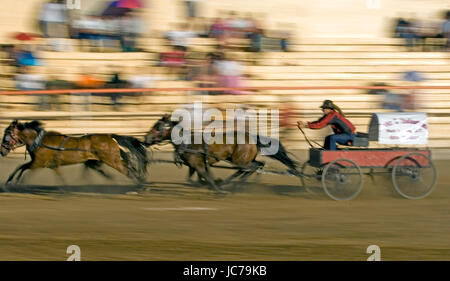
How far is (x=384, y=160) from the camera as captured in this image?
889 cm

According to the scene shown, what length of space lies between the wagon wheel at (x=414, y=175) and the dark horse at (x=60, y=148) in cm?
348

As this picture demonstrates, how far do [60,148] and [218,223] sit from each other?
2.80 meters

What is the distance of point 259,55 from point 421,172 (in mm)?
5864

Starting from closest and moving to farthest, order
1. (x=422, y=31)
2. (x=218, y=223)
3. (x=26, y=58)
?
(x=218, y=223) → (x=26, y=58) → (x=422, y=31)

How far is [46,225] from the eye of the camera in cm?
769

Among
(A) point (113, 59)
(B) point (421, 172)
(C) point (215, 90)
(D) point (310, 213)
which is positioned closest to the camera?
(D) point (310, 213)

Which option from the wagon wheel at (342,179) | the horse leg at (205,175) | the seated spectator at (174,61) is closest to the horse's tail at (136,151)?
the horse leg at (205,175)

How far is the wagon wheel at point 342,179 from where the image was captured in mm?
8836

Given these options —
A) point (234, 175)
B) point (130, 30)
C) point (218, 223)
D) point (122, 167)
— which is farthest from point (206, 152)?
point (130, 30)

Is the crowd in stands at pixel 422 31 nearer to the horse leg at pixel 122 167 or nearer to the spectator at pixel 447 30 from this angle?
the spectator at pixel 447 30

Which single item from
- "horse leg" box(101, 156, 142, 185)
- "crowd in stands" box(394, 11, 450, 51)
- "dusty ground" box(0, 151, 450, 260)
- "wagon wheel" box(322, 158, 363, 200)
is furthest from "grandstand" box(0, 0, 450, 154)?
"horse leg" box(101, 156, 142, 185)

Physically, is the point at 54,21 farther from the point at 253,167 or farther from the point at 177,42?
the point at 253,167
